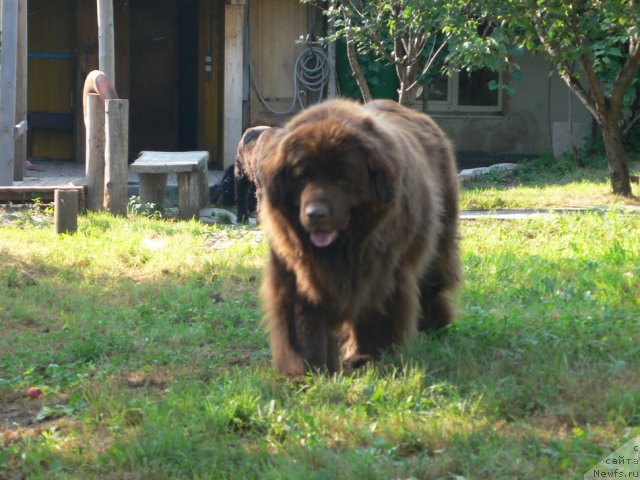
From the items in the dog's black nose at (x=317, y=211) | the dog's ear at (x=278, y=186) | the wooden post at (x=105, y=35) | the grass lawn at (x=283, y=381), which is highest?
the wooden post at (x=105, y=35)

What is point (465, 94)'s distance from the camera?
59.5 feet

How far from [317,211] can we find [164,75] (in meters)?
13.9

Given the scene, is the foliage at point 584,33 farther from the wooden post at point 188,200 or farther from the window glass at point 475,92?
the window glass at point 475,92

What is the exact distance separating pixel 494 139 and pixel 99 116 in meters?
8.71

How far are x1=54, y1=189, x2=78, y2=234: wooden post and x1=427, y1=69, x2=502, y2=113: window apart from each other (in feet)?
32.3

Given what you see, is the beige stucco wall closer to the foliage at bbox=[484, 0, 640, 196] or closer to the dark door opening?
the dark door opening

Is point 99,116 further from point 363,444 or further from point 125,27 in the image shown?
point 363,444

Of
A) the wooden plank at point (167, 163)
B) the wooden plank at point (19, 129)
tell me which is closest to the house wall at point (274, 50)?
the wooden plank at point (167, 163)

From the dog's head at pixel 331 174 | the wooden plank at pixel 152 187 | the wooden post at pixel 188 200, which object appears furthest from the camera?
the wooden plank at pixel 152 187

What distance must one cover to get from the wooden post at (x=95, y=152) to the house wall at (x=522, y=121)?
809 cm

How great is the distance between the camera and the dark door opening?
17.6 m

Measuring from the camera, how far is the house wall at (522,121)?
58.1 feet

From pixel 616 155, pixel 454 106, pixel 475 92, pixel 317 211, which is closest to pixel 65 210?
pixel 317 211

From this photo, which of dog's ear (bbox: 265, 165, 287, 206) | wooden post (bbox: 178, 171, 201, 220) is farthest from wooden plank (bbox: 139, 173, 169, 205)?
dog's ear (bbox: 265, 165, 287, 206)
